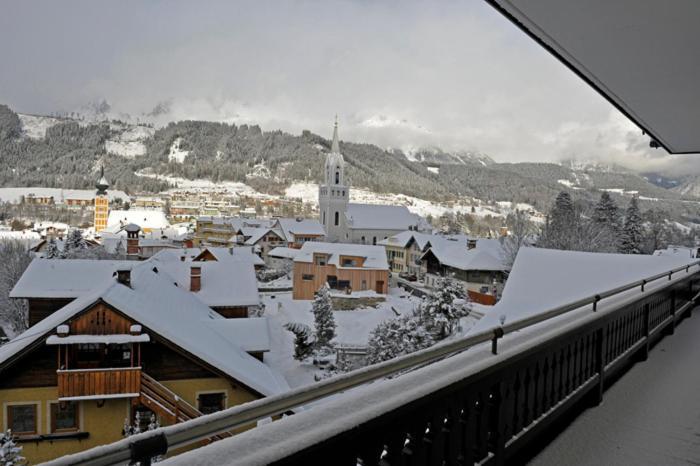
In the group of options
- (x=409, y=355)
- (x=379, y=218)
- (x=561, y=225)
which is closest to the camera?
(x=409, y=355)

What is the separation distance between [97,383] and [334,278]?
21.0 m

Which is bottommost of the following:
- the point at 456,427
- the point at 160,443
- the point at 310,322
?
the point at 310,322

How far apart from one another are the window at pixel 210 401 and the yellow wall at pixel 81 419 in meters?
1.17

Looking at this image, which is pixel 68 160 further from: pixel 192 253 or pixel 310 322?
pixel 310 322

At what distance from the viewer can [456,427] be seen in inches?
60.6

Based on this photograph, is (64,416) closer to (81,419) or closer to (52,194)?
(81,419)

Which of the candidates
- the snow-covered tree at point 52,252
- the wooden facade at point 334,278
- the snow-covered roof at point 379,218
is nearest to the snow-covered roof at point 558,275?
the wooden facade at point 334,278

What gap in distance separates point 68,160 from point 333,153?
10401cm

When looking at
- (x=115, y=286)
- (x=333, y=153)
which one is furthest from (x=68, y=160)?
(x=115, y=286)

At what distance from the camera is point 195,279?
50.7 ft

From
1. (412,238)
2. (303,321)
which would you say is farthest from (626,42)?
(412,238)

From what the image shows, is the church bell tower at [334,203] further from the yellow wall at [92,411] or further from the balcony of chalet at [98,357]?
the balcony of chalet at [98,357]

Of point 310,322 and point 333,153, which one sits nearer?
point 310,322

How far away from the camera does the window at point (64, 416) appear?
6.72 metres
